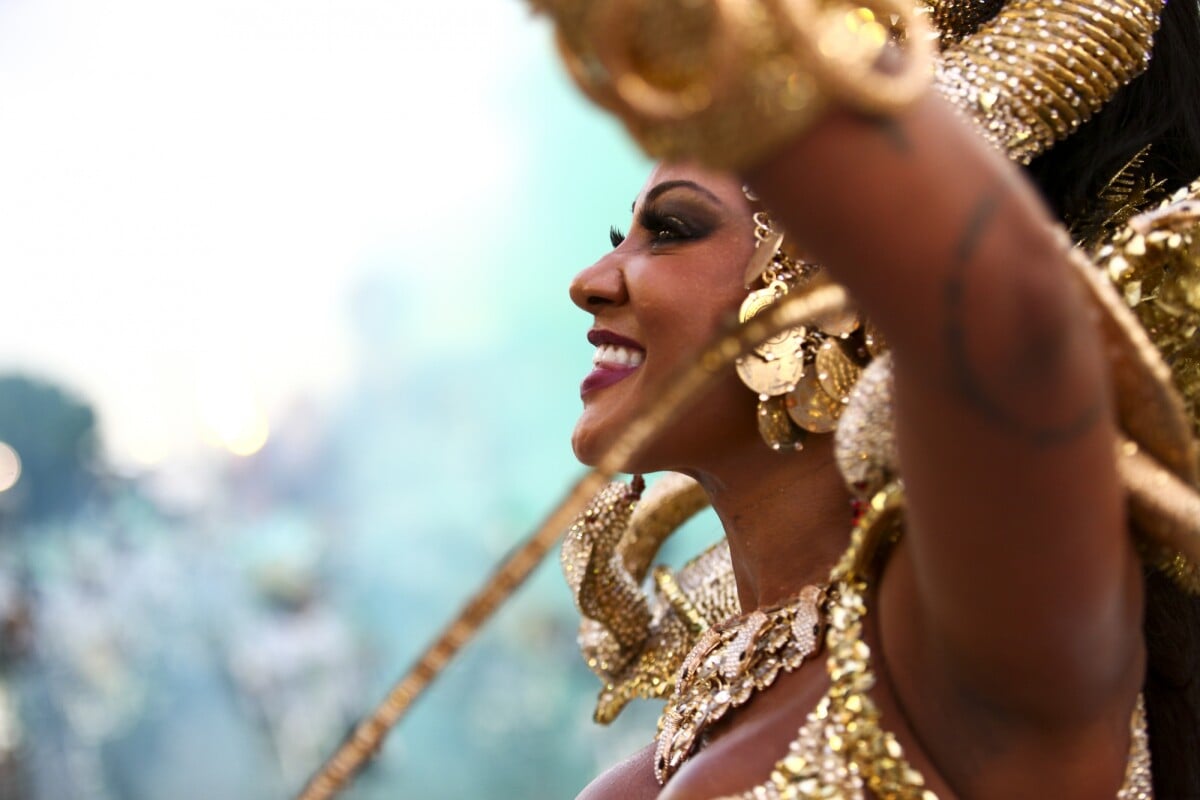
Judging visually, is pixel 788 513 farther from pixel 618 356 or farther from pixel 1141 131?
pixel 1141 131

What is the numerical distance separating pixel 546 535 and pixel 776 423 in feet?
1.75

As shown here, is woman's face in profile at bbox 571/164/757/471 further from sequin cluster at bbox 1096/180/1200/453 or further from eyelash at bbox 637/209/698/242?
sequin cluster at bbox 1096/180/1200/453

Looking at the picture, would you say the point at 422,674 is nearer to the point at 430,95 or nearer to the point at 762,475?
the point at 762,475

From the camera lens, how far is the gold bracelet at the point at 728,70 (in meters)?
0.72

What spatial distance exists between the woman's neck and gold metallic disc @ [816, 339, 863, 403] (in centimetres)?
8

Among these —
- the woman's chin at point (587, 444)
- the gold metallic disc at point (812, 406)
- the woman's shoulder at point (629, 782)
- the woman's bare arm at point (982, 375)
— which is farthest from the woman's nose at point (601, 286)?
the woman's bare arm at point (982, 375)

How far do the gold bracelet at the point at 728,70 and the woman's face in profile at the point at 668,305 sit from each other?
64 cm

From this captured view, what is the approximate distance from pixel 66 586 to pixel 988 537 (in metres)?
6.79

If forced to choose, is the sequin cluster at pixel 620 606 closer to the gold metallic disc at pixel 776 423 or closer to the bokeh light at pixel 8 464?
the gold metallic disc at pixel 776 423

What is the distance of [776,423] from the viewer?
1.37 m

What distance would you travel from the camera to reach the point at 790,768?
1092mm

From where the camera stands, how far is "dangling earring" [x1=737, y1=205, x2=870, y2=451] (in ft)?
4.41

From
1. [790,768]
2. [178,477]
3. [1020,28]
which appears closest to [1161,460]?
[790,768]

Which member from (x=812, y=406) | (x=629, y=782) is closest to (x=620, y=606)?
(x=629, y=782)
